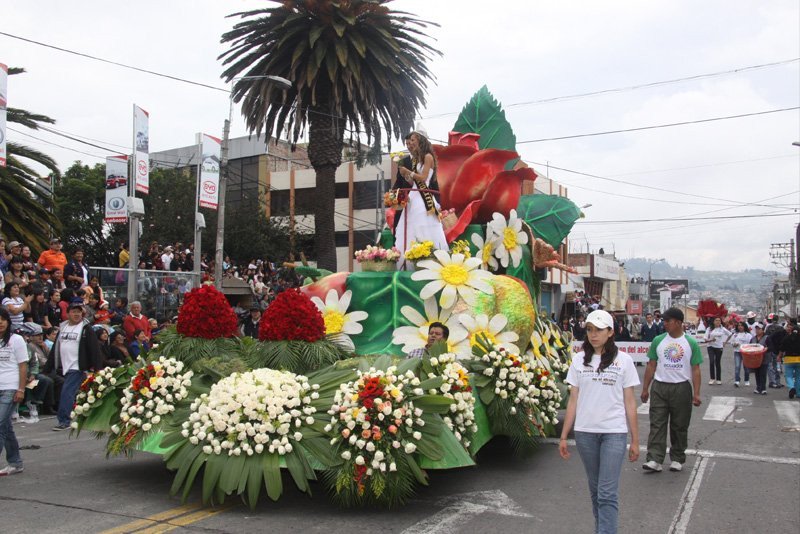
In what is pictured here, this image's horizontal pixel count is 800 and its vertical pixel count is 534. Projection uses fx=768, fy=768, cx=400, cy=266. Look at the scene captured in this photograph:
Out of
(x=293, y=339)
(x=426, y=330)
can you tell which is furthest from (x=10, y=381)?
(x=426, y=330)

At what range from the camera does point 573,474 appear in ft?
24.7

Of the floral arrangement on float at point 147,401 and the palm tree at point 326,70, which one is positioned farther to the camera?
the palm tree at point 326,70

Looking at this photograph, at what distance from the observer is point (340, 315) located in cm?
798

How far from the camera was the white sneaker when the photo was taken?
781 centimetres

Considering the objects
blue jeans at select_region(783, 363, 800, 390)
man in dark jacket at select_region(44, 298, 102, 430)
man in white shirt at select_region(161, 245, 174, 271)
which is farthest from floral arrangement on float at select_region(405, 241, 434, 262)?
man in white shirt at select_region(161, 245, 174, 271)

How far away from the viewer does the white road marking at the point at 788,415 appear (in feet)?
36.8

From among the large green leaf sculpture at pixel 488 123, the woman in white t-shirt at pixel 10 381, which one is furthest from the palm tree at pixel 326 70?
the woman in white t-shirt at pixel 10 381

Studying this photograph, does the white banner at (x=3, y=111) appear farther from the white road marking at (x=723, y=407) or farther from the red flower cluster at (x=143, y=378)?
the white road marking at (x=723, y=407)

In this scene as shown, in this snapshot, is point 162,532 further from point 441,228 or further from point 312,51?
point 312,51

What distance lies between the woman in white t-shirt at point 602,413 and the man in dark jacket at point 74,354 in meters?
6.67

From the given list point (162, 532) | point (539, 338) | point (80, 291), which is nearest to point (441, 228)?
point (539, 338)

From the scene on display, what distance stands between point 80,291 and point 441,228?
8308 millimetres

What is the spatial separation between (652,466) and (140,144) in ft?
47.0

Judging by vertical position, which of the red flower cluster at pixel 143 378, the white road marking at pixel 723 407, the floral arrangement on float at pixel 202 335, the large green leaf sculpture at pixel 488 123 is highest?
the large green leaf sculpture at pixel 488 123
